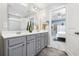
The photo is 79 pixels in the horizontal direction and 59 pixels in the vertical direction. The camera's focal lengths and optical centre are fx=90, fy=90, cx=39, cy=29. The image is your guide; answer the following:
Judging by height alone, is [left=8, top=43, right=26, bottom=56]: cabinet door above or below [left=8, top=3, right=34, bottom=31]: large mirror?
below

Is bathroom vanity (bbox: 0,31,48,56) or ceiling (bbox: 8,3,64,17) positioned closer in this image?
bathroom vanity (bbox: 0,31,48,56)

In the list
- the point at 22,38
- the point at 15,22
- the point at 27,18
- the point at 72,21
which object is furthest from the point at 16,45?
the point at 72,21

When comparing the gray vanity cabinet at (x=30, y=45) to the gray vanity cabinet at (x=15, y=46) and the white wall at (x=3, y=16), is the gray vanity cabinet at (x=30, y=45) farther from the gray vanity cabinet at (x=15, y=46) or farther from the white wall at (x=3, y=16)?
the white wall at (x=3, y=16)

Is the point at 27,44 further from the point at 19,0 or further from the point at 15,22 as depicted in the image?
the point at 19,0

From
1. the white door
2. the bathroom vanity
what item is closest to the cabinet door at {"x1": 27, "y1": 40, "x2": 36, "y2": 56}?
the bathroom vanity

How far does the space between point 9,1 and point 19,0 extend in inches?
6.6

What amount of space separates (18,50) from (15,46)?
3.8 inches

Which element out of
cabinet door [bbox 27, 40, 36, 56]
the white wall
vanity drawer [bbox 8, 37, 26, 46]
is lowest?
cabinet door [bbox 27, 40, 36, 56]

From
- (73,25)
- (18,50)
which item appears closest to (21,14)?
(18,50)

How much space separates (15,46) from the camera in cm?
135

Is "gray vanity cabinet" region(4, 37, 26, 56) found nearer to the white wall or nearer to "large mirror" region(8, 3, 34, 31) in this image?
"large mirror" region(8, 3, 34, 31)

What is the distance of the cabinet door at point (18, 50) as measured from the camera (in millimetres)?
1289

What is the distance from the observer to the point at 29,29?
185 centimetres

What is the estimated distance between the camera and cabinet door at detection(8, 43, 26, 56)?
50.8 inches
